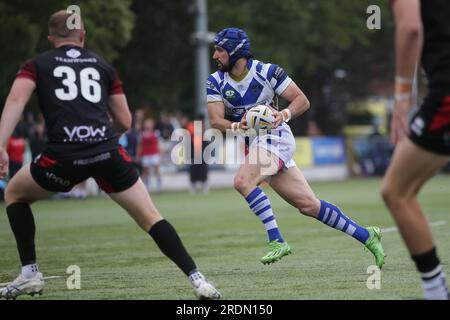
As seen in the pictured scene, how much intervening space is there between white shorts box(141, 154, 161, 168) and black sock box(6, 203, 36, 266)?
21.3 meters

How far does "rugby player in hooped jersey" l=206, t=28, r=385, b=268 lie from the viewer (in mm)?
10039

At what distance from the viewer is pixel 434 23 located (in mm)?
6434

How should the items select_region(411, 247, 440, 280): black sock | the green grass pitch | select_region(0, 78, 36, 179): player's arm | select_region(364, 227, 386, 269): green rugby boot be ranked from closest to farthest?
select_region(411, 247, 440, 280): black sock
select_region(0, 78, 36, 179): player's arm
the green grass pitch
select_region(364, 227, 386, 269): green rugby boot

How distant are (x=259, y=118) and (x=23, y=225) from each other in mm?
2800

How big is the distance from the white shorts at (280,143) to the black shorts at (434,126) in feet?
12.2

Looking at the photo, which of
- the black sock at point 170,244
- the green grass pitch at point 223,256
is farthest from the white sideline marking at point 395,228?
the black sock at point 170,244

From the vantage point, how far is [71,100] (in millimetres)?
7691

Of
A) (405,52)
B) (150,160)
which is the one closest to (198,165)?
(150,160)

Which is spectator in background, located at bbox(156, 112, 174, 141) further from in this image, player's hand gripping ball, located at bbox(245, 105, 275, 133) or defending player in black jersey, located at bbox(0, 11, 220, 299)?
defending player in black jersey, located at bbox(0, 11, 220, 299)

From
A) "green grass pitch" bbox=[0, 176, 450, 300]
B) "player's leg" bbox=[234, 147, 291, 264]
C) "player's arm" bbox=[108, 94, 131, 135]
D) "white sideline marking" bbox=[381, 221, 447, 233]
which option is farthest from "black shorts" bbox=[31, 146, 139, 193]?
"white sideline marking" bbox=[381, 221, 447, 233]

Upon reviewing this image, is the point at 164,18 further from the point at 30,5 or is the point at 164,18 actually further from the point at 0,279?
the point at 0,279

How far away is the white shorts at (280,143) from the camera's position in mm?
10148
